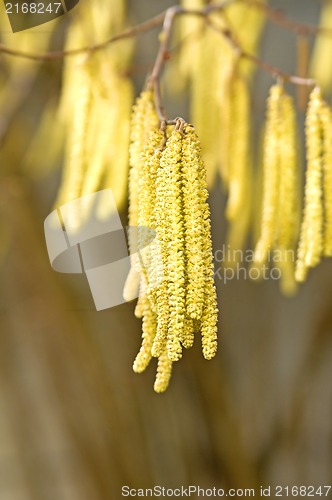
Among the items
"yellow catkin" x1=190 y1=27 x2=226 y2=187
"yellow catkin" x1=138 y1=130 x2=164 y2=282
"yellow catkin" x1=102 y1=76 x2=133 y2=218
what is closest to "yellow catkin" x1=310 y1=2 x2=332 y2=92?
"yellow catkin" x1=190 y1=27 x2=226 y2=187

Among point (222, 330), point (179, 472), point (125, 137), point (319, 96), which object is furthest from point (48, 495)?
point (319, 96)

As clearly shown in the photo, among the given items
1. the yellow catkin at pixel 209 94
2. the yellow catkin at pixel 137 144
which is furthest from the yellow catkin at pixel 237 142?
the yellow catkin at pixel 137 144

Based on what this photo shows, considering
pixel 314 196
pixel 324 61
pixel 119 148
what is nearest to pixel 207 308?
pixel 314 196

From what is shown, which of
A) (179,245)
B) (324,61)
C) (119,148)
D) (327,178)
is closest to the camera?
(179,245)

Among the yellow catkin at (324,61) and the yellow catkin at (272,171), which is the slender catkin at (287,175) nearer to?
the yellow catkin at (272,171)

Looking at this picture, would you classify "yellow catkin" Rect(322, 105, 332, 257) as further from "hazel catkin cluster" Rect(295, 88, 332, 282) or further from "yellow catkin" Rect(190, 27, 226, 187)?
"yellow catkin" Rect(190, 27, 226, 187)

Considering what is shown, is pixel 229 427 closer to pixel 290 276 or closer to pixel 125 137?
pixel 290 276

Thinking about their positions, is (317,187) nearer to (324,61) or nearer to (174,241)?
(174,241)
